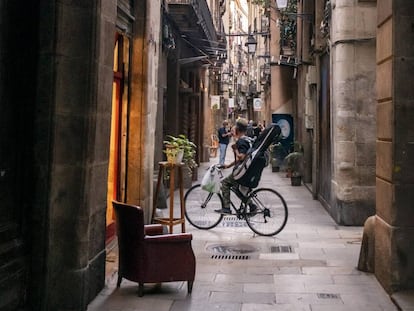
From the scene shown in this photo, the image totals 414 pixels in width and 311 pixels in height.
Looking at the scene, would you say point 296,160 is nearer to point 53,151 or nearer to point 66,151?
point 66,151

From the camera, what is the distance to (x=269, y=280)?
652 cm

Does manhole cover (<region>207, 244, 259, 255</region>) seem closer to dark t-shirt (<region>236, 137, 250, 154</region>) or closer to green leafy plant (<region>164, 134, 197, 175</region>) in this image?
green leafy plant (<region>164, 134, 197, 175</region>)

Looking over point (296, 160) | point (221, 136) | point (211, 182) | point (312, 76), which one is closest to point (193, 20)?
point (312, 76)

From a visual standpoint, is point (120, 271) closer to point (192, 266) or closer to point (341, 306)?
point (192, 266)

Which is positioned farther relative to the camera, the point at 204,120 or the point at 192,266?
the point at 204,120

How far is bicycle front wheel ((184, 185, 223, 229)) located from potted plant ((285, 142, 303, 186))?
7588 mm

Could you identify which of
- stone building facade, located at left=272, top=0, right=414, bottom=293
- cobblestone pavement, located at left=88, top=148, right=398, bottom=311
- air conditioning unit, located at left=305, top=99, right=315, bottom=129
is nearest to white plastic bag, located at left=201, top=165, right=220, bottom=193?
cobblestone pavement, located at left=88, top=148, right=398, bottom=311

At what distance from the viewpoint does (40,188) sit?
17.0ft

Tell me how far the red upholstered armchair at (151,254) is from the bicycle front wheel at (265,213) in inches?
143

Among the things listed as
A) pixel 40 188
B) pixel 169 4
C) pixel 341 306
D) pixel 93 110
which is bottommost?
pixel 341 306

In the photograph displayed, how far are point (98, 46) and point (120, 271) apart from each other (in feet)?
8.25

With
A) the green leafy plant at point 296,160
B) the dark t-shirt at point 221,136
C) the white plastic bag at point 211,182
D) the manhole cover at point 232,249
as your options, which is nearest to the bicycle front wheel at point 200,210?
the white plastic bag at point 211,182

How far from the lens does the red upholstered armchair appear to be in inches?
226

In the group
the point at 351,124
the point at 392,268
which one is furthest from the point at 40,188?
the point at 351,124
